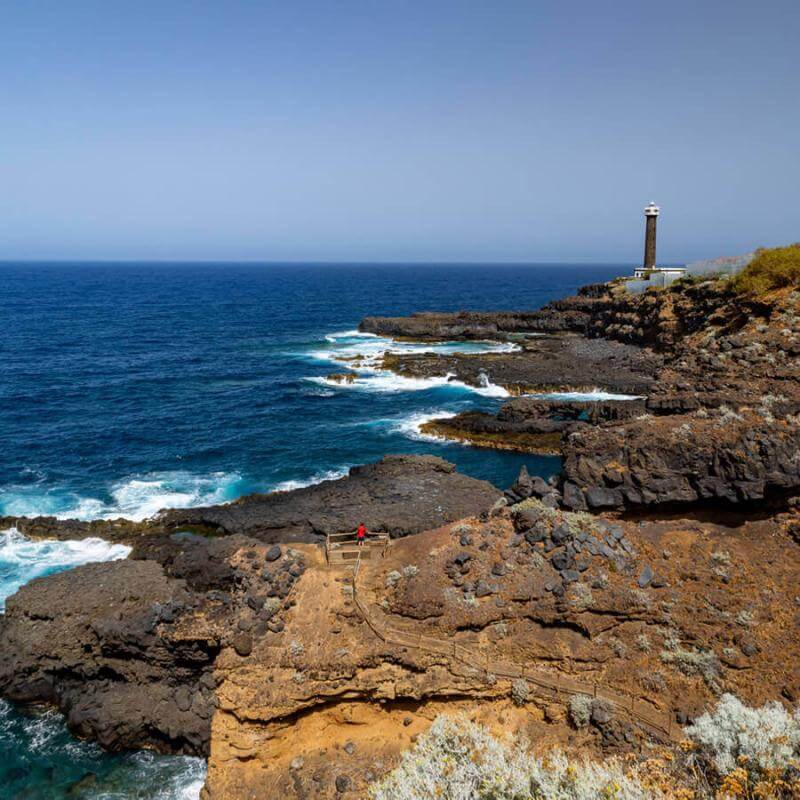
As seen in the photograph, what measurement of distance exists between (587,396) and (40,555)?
1706 inches

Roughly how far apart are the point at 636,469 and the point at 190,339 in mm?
76886

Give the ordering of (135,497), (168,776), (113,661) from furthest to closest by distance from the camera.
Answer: (135,497)
(113,661)
(168,776)

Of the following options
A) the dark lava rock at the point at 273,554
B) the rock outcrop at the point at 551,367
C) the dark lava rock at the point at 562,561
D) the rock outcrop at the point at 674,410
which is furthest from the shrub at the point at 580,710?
the rock outcrop at the point at 551,367

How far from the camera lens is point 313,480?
37.7 meters

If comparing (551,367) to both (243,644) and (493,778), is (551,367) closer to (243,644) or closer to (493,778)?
(243,644)

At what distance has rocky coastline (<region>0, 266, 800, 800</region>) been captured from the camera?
1596 cm

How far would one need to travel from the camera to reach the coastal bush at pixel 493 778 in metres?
10.7

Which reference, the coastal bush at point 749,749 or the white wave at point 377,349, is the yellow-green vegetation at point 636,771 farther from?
the white wave at point 377,349

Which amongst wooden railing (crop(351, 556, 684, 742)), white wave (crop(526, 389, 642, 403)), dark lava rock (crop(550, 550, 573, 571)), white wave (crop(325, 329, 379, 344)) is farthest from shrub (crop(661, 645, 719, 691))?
white wave (crop(325, 329, 379, 344))

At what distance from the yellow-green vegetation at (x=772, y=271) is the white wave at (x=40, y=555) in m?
41.6

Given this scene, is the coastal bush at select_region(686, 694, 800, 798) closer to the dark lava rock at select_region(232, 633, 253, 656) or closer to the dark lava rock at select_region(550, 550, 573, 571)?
the dark lava rock at select_region(550, 550, 573, 571)

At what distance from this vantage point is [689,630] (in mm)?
16391

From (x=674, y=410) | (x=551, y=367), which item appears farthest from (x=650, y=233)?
(x=674, y=410)

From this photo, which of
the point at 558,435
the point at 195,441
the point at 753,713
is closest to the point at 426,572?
the point at 753,713
